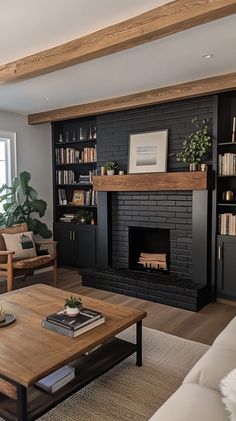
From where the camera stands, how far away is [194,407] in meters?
1.24

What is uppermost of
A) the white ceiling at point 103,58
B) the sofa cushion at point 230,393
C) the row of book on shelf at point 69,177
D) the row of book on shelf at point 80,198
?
the white ceiling at point 103,58

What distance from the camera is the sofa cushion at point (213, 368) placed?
1.43 meters

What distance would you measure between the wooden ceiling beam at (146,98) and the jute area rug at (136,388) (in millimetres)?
2520

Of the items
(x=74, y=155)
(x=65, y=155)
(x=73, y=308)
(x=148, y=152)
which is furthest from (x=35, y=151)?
(x=73, y=308)

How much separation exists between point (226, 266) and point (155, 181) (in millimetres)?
1289

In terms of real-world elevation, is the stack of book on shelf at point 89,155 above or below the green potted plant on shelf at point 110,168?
above

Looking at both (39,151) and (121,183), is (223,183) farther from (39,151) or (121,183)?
(39,151)

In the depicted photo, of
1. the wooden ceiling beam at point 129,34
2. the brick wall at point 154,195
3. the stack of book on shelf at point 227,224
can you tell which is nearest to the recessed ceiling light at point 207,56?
the wooden ceiling beam at point 129,34

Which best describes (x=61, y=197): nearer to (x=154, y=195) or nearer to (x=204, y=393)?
(x=154, y=195)

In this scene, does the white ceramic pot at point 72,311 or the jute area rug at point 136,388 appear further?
the white ceramic pot at point 72,311

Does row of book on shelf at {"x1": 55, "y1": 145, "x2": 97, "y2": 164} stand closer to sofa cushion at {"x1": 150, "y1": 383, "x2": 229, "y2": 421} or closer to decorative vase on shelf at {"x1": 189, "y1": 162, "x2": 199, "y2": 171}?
decorative vase on shelf at {"x1": 189, "y1": 162, "x2": 199, "y2": 171}

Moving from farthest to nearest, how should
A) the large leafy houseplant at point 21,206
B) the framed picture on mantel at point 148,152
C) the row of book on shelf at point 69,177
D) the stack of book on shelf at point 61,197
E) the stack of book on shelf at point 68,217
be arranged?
the stack of book on shelf at point 61,197 → the stack of book on shelf at point 68,217 → the row of book on shelf at point 69,177 → the large leafy houseplant at point 21,206 → the framed picture on mantel at point 148,152

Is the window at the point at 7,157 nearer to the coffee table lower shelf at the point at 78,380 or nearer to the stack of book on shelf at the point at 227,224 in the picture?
the stack of book on shelf at the point at 227,224

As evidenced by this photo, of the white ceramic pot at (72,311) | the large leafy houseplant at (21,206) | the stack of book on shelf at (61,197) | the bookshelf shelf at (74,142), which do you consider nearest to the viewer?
the white ceramic pot at (72,311)
